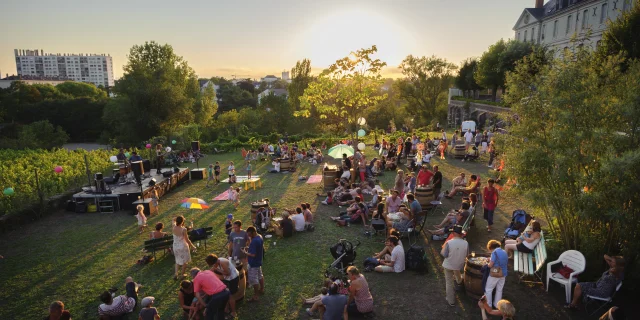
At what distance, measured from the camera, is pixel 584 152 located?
→ 21.7ft

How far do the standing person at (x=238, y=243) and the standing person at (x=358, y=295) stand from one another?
2495 millimetres

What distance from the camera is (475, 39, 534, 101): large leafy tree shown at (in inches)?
1542

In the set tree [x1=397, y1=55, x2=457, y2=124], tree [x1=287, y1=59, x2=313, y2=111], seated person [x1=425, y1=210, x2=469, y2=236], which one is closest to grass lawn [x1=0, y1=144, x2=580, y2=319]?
seated person [x1=425, y1=210, x2=469, y2=236]

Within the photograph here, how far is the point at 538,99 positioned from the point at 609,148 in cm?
182

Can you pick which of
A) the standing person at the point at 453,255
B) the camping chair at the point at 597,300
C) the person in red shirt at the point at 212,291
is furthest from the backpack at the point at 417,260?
the person in red shirt at the point at 212,291

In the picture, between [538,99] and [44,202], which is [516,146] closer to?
[538,99]

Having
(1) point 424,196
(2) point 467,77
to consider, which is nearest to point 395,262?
(1) point 424,196

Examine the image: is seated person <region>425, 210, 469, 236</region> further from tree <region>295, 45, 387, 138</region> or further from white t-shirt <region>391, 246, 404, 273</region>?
tree <region>295, 45, 387, 138</region>

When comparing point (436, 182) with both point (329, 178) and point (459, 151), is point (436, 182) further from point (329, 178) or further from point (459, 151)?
point (459, 151)

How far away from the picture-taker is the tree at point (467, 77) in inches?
2105

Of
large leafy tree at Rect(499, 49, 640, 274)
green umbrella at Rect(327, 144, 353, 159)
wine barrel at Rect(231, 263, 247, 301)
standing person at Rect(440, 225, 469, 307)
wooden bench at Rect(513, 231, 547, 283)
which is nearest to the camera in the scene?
large leafy tree at Rect(499, 49, 640, 274)

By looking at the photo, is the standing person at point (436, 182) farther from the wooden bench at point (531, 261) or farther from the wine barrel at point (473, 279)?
the wine barrel at point (473, 279)

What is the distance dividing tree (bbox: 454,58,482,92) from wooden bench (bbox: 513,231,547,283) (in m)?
50.1

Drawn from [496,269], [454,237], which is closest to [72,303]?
[454,237]
